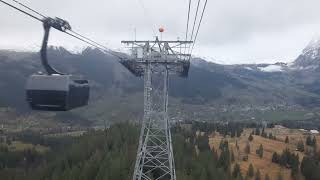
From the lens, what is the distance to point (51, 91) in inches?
942

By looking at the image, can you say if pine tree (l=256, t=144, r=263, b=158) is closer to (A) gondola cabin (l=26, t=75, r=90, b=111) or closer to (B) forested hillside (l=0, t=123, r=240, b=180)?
(B) forested hillside (l=0, t=123, r=240, b=180)

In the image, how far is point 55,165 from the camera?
458 ft

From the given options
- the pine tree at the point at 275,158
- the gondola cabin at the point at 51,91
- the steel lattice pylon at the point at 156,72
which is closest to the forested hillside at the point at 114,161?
the pine tree at the point at 275,158

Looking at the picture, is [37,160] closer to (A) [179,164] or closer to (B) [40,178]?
(B) [40,178]

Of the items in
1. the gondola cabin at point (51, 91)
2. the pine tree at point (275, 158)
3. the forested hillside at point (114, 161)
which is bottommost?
the pine tree at point (275, 158)

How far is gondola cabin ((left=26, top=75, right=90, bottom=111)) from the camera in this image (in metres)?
24.0

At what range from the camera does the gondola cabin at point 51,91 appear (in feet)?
78.8

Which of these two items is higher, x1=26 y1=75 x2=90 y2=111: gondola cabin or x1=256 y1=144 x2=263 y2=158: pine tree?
x1=26 y1=75 x2=90 y2=111: gondola cabin

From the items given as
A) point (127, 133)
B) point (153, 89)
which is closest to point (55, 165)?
point (127, 133)

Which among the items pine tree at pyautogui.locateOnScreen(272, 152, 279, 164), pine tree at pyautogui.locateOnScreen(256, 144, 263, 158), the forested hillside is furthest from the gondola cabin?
pine tree at pyautogui.locateOnScreen(256, 144, 263, 158)

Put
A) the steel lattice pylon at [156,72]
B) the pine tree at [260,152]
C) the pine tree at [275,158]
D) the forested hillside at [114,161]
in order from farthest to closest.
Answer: the pine tree at [260,152] → the pine tree at [275,158] → the forested hillside at [114,161] → the steel lattice pylon at [156,72]

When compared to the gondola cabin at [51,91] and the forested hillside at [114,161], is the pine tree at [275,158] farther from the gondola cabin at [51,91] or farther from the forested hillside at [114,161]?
the gondola cabin at [51,91]

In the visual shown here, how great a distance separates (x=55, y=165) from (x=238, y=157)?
2347 inches

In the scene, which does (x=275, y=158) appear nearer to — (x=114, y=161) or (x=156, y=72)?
(x=114, y=161)
